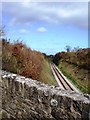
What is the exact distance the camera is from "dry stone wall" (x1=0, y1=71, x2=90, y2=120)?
6.57 metres

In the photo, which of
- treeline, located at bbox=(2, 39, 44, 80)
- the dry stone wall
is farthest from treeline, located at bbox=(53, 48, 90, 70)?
the dry stone wall

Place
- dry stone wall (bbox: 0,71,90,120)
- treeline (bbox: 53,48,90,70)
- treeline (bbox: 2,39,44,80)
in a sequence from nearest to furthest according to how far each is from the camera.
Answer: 1. dry stone wall (bbox: 0,71,90,120)
2. treeline (bbox: 2,39,44,80)
3. treeline (bbox: 53,48,90,70)

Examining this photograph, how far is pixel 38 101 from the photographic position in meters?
7.59

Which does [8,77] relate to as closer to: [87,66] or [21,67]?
[21,67]

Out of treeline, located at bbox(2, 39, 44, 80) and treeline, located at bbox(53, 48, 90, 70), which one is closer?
treeline, located at bbox(2, 39, 44, 80)

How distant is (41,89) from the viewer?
24.7 feet

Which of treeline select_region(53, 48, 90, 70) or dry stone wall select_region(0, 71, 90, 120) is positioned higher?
treeline select_region(53, 48, 90, 70)

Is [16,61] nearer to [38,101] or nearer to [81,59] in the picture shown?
[38,101]

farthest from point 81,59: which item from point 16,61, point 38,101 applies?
point 38,101

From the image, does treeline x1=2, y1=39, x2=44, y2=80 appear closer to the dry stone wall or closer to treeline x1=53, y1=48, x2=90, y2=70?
the dry stone wall

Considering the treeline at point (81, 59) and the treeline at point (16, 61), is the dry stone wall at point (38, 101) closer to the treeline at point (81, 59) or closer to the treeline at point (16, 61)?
the treeline at point (16, 61)

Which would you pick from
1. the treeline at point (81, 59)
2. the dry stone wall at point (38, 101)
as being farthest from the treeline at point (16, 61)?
the treeline at point (81, 59)

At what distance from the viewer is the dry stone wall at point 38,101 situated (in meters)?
6.57

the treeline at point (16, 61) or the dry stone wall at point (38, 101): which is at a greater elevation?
the treeline at point (16, 61)
